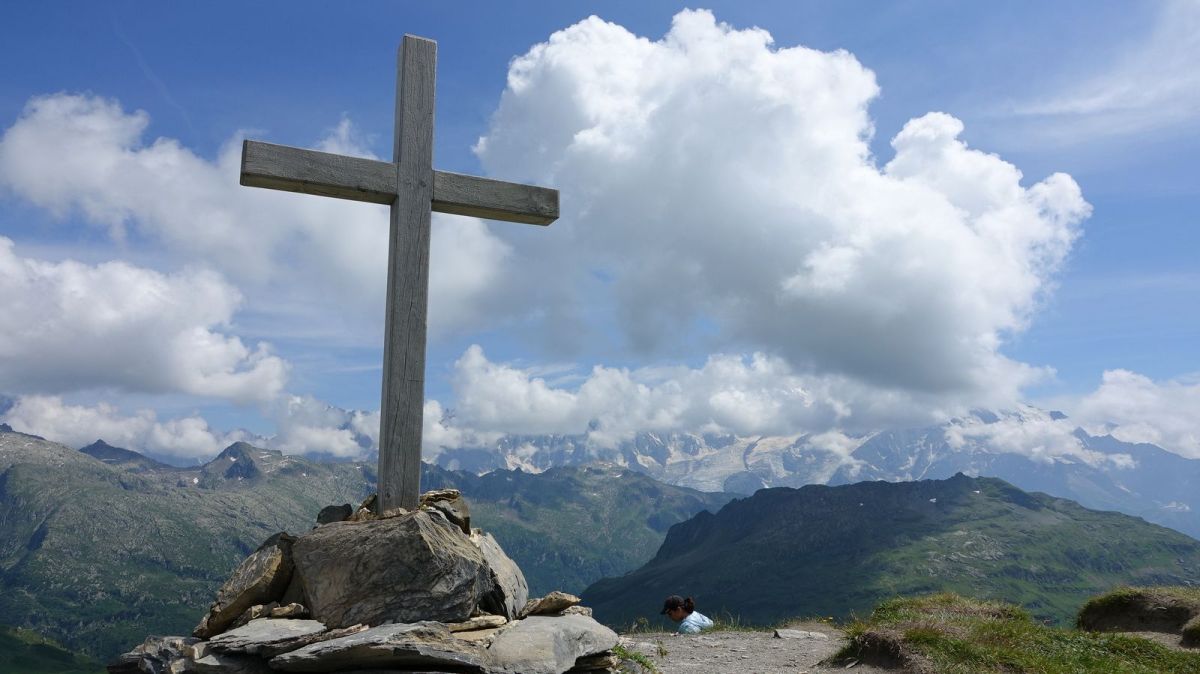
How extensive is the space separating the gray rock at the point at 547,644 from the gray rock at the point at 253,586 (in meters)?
3.25

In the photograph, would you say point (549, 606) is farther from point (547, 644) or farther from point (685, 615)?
point (685, 615)

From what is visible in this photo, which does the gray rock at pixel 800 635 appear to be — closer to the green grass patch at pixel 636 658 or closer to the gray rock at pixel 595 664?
the green grass patch at pixel 636 658

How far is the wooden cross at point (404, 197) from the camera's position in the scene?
1198 cm

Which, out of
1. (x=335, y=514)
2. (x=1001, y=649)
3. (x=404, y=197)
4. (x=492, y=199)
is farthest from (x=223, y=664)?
(x=1001, y=649)

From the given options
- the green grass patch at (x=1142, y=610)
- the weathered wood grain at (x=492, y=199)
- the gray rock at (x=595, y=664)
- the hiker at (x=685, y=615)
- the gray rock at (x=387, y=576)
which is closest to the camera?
the gray rock at (x=387, y=576)

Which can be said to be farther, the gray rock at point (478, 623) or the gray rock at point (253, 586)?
the gray rock at point (253, 586)

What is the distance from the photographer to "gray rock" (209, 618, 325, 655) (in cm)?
969

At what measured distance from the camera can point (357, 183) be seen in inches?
491

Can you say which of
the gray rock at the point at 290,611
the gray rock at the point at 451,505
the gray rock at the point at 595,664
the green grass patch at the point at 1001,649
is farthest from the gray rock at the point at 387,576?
the green grass patch at the point at 1001,649

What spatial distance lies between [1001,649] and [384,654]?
35.7ft

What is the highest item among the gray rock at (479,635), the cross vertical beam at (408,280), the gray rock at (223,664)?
the cross vertical beam at (408,280)

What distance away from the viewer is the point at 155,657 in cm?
1023

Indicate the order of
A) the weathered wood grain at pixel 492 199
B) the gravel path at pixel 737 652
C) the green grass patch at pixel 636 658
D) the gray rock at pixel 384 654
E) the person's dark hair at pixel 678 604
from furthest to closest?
1. the person's dark hair at pixel 678 604
2. the gravel path at pixel 737 652
3. the green grass patch at pixel 636 658
4. the weathered wood grain at pixel 492 199
5. the gray rock at pixel 384 654

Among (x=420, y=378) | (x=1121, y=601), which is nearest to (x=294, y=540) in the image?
(x=420, y=378)
